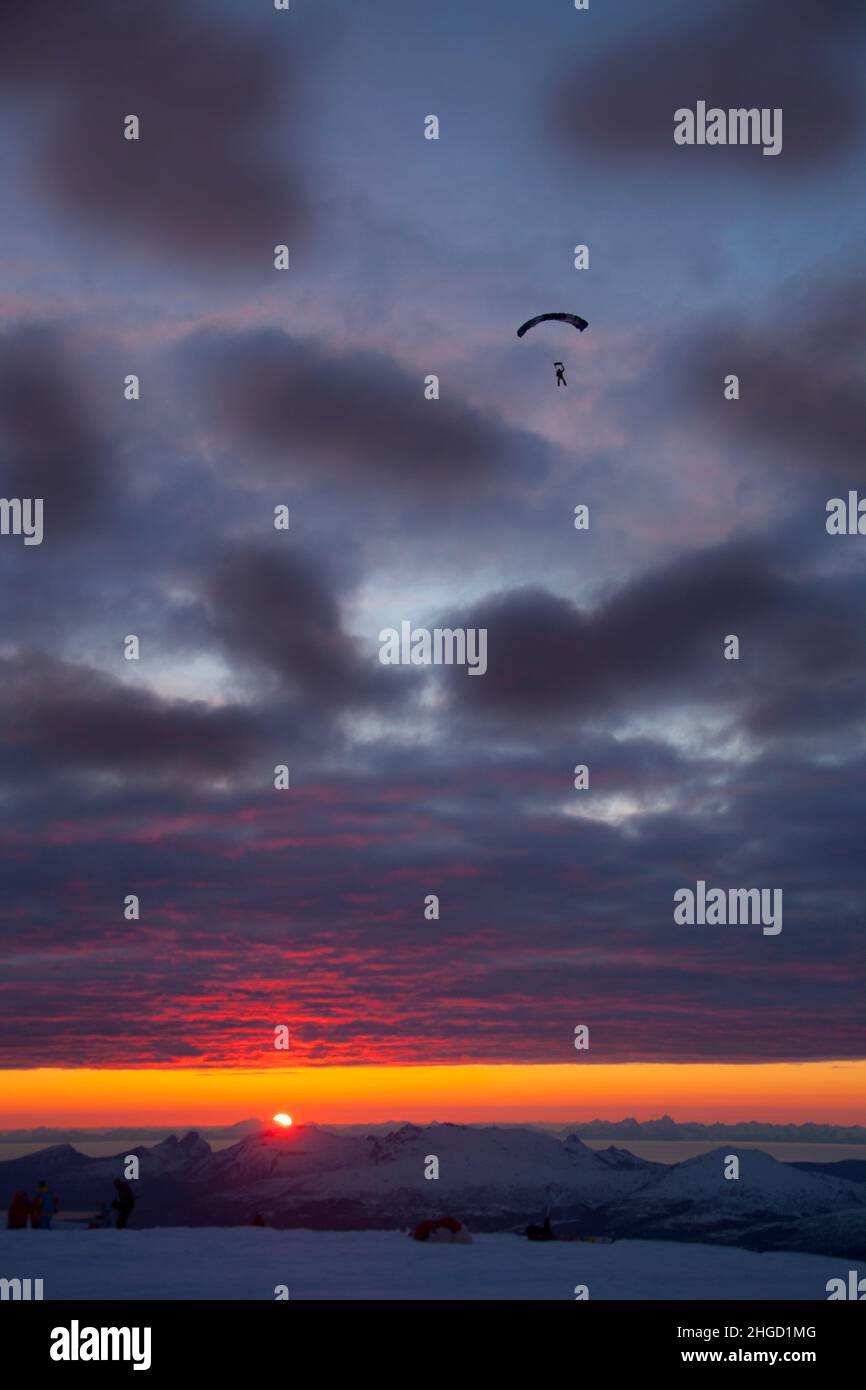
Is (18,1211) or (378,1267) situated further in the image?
(18,1211)

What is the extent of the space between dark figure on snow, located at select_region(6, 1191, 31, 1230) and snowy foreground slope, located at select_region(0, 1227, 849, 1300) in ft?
7.48

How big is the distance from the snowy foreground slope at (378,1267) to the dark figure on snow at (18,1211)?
228 cm

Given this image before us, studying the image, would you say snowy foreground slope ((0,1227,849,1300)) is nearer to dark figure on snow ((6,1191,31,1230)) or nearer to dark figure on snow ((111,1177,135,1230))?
dark figure on snow ((111,1177,135,1230))

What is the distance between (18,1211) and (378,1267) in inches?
622

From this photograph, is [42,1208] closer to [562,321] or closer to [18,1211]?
[18,1211]

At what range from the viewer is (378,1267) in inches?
1638
